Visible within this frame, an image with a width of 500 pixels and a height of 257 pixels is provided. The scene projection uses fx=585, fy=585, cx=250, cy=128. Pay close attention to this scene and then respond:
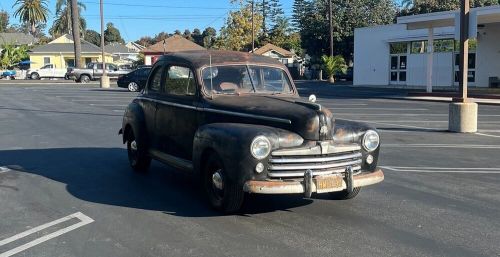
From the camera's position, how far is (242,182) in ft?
20.1

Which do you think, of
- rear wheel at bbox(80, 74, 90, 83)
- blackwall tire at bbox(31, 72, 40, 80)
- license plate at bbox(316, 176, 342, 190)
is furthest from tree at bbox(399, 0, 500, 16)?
license plate at bbox(316, 176, 342, 190)

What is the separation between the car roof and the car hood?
66 cm

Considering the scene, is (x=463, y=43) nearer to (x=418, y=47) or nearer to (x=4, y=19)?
(x=418, y=47)

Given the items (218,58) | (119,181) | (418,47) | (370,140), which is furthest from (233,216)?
(418,47)

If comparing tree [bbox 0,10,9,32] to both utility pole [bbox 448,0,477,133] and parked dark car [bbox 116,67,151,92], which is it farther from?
utility pole [bbox 448,0,477,133]

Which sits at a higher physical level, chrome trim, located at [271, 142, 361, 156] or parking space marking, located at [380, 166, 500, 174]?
chrome trim, located at [271, 142, 361, 156]

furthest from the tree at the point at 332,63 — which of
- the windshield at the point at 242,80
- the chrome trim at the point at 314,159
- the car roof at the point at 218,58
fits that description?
the chrome trim at the point at 314,159

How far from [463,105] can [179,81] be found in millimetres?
9102

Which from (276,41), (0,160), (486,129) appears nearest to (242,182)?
(0,160)

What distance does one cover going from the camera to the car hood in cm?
630

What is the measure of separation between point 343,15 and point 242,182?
57.3 m

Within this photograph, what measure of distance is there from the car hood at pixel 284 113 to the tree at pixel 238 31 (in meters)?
74.2

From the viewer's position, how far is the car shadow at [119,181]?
709 centimetres

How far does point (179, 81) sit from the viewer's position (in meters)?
8.05
